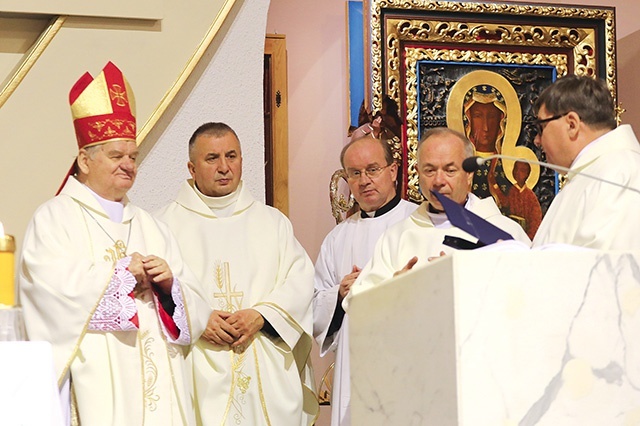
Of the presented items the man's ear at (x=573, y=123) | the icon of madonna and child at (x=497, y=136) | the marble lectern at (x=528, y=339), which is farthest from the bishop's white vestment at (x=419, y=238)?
the icon of madonna and child at (x=497, y=136)

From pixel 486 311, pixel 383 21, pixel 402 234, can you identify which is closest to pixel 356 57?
pixel 383 21

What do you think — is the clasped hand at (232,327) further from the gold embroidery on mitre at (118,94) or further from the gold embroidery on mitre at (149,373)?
the gold embroidery on mitre at (118,94)

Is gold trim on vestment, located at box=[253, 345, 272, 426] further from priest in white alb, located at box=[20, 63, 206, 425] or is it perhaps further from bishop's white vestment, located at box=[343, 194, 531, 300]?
bishop's white vestment, located at box=[343, 194, 531, 300]

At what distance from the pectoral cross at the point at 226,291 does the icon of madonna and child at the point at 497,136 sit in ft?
8.38

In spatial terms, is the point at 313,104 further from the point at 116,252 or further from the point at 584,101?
the point at 584,101

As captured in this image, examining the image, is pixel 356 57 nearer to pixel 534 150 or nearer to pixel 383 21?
pixel 383 21

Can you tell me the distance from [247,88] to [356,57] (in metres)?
1.81

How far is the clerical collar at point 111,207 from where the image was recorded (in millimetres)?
4703

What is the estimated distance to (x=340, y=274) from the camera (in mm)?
5848

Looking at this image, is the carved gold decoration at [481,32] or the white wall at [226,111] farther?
the carved gold decoration at [481,32]

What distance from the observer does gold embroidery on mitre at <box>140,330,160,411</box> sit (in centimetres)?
450

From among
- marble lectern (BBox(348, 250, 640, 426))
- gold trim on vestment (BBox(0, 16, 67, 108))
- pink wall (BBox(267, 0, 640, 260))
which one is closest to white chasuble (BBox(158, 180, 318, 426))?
gold trim on vestment (BBox(0, 16, 67, 108))

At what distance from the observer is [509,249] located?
2914 mm

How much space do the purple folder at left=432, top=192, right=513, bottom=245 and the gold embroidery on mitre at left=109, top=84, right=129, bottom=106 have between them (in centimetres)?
212
